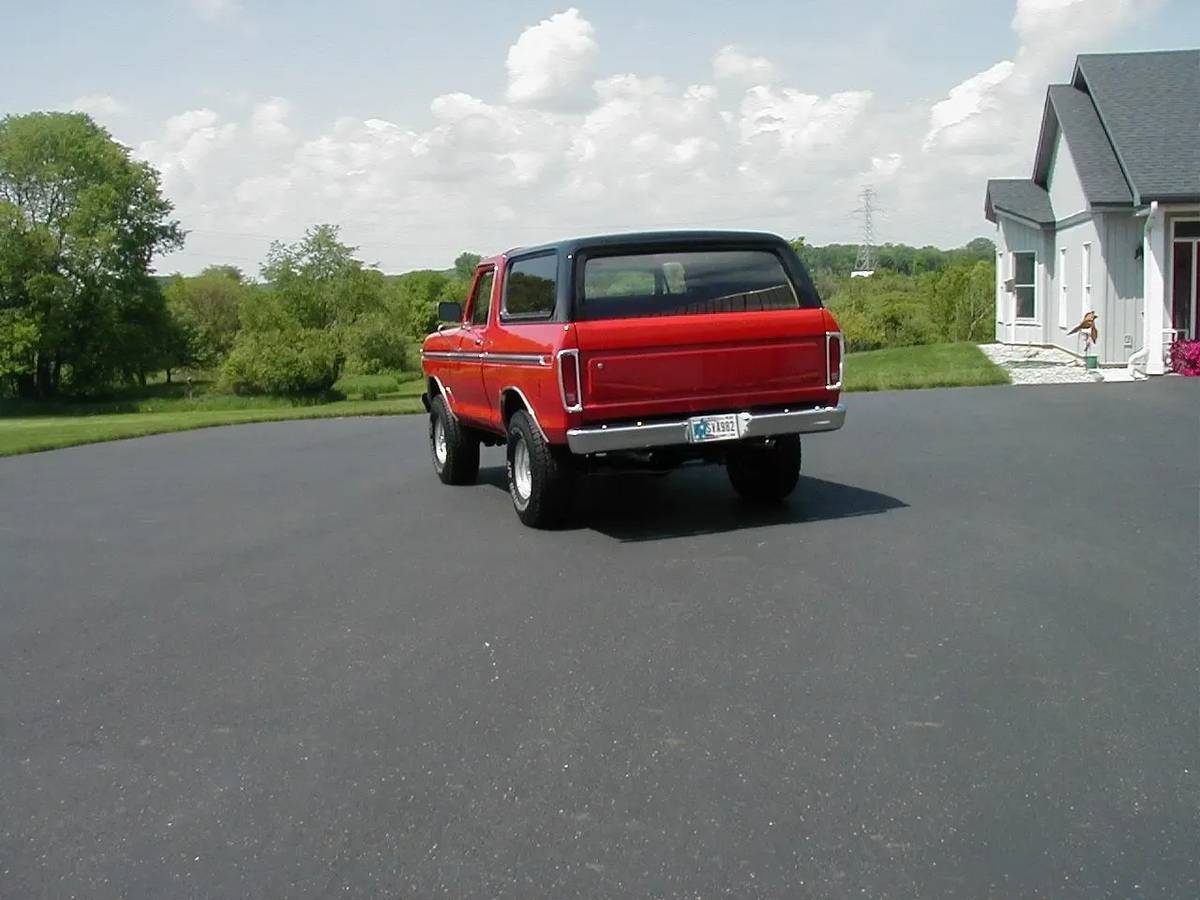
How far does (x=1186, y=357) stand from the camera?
22734 mm

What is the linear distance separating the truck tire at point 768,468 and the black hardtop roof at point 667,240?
149 cm

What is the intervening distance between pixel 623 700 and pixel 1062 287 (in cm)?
2501

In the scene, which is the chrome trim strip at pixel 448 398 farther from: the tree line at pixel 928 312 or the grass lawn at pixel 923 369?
the tree line at pixel 928 312

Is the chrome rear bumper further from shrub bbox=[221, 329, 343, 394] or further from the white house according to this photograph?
shrub bbox=[221, 329, 343, 394]

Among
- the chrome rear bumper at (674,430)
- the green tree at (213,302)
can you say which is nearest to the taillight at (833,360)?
the chrome rear bumper at (674,430)

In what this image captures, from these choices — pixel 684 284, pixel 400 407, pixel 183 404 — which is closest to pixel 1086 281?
pixel 400 407

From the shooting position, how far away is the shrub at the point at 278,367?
71375 millimetres

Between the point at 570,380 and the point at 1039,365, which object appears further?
the point at 1039,365

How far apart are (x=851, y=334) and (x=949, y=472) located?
115 ft

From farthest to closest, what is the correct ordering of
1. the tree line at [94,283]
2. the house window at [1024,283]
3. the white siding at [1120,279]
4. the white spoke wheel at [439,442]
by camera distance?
the tree line at [94,283] → the house window at [1024,283] → the white siding at [1120,279] → the white spoke wheel at [439,442]

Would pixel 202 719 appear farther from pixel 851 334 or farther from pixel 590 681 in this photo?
pixel 851 334

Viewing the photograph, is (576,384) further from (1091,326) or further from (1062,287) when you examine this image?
(1062,287)

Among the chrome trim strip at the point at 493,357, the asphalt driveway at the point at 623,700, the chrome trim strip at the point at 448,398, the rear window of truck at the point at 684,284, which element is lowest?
the asphalt driveway at the point at 623,700

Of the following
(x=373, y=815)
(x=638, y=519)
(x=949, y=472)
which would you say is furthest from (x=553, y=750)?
(x=949, y=472)
